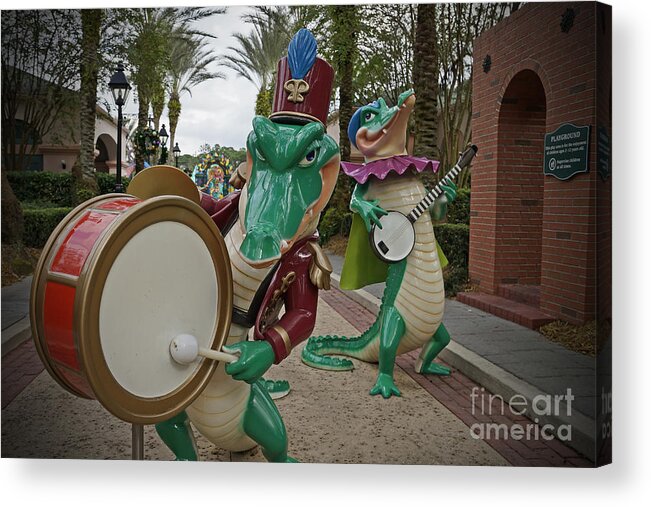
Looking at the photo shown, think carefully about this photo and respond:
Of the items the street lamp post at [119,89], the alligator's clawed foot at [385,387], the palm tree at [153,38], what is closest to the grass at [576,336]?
the alligator's clawed foot at [385,387]

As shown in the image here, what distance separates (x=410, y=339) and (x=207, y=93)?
6.27ft

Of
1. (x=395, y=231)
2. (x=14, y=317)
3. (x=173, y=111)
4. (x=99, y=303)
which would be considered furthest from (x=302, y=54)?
(x=14, y=317)

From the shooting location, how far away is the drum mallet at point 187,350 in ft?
5.55

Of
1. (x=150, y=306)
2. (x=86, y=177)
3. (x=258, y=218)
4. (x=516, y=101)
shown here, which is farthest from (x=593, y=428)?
(x=86, y=177)

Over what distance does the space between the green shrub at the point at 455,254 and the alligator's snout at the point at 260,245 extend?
290cm

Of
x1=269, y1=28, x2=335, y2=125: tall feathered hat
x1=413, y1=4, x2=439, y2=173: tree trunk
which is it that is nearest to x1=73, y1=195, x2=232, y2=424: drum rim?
x1=269, y1=28, x2=335, y2=125: tall feathered hat

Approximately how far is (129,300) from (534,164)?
3735mm

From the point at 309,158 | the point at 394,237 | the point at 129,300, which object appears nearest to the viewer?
the point at 129,300

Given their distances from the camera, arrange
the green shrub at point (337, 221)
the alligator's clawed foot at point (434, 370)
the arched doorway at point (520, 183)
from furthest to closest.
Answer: the green shrub at point (337, 221) < the arched doorway at point (520, 183) < the alligator's clawed foot at point (434, 370)

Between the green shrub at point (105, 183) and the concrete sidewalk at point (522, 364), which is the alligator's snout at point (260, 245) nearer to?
the concrete sidewalk at point (522, 364)

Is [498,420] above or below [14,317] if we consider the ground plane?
below

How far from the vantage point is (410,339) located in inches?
138

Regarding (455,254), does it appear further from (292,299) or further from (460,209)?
(292,299)

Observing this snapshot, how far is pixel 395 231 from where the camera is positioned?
3430 millimetres
